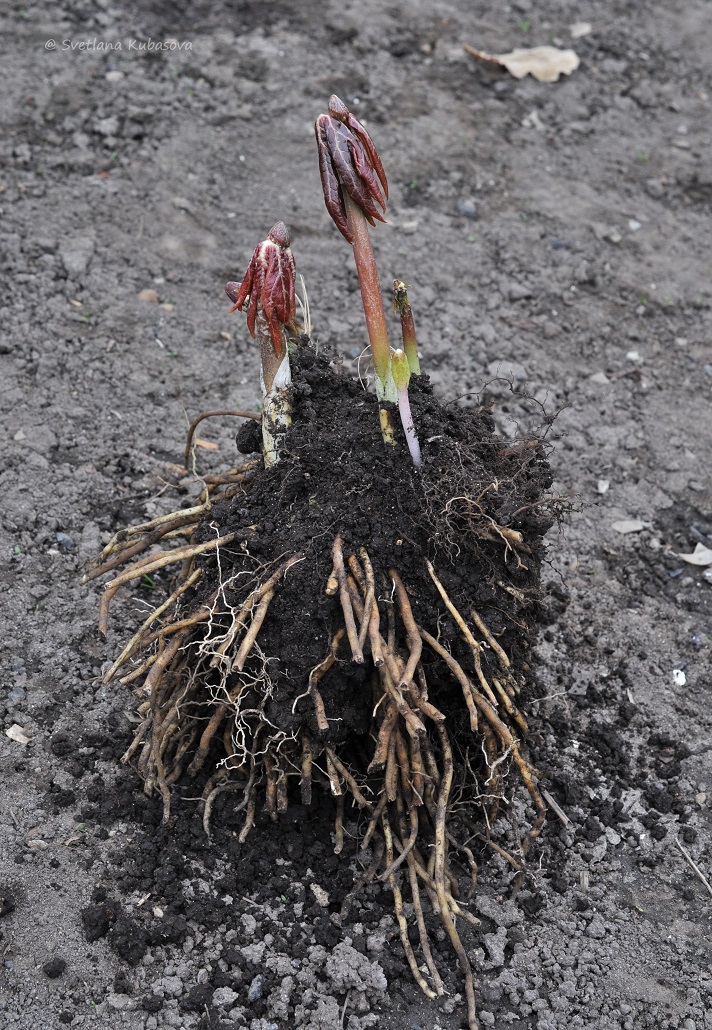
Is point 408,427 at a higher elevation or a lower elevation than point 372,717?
higher

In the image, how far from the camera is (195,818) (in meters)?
2.52

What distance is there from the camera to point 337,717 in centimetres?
240

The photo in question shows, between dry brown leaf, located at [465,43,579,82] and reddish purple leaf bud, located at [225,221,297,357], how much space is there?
3.56 meters

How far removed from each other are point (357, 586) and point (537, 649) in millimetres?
946

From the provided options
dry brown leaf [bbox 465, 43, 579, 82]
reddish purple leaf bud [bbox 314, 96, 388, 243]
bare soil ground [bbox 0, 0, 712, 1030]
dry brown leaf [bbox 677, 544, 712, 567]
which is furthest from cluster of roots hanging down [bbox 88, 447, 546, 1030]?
dry brown leaf [bbox 465, 43, 579, 82]

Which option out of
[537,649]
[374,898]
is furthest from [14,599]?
[537,649]

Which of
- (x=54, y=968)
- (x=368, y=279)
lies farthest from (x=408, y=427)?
(x=54, y=968)

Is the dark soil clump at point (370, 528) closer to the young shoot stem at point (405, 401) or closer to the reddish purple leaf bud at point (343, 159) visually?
the young shoot stem at point (405, 401)

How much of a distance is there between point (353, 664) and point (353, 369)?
1751 mm

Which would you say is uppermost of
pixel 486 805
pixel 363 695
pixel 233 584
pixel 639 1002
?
pixel 233 584

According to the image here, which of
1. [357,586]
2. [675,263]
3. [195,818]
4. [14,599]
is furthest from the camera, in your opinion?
[675,263]

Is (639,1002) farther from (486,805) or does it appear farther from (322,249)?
(322,249)

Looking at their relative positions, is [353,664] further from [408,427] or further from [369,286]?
[369,286]

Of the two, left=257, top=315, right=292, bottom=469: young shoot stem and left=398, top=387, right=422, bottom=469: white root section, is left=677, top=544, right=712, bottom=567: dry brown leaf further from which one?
left=257, top=315, right=292, bottom=469: young shoot stem
